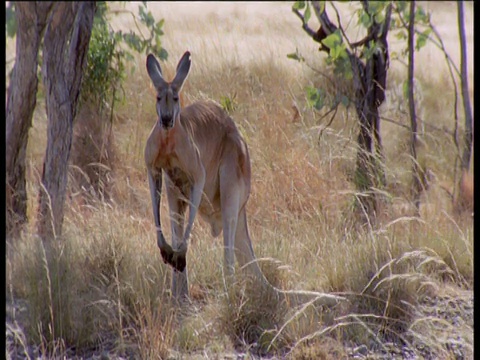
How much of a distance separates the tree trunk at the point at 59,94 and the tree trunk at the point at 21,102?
10 centimetres

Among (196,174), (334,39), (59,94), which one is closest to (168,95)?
(196,174)

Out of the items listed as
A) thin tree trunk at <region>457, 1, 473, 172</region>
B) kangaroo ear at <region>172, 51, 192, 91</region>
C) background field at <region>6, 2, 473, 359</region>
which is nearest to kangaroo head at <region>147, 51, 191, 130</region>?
kangaroo ear at <region>172, 51, 192, 91</region>

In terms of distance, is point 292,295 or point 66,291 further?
point 292,295

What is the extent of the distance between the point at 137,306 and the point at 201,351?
1.49 ft

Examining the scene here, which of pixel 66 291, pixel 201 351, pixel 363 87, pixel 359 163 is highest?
pixel 363 87

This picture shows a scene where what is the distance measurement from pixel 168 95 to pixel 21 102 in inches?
48.6

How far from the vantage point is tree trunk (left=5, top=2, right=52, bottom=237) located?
4.81 metres

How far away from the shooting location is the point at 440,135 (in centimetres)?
913

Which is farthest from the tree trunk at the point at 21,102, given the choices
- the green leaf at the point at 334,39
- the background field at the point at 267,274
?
the green leaf at the point at 334,39

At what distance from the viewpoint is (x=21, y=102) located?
547 cm

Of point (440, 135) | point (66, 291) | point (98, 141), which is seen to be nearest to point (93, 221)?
point (66, 291)

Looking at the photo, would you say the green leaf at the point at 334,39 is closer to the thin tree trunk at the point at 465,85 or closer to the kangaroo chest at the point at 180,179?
the thin tree trunk at the point at 465,85

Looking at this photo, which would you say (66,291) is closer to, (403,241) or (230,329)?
(230,329)

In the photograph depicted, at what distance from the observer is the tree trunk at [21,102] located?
481 cm
